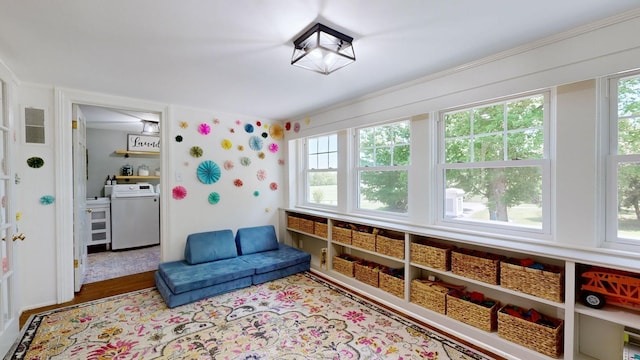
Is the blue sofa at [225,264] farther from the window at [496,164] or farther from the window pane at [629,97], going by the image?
the window pane at [629,97]

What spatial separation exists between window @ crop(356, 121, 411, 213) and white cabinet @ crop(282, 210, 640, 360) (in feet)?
0.98

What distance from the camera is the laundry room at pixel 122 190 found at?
14.7ft

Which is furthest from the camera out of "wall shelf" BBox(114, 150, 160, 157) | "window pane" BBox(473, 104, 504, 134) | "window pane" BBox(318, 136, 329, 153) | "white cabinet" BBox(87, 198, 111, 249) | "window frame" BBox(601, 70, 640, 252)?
"wall shelf" BBox(114, 150, 160, 157)

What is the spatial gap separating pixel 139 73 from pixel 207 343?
2.36 meters

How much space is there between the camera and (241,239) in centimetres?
380

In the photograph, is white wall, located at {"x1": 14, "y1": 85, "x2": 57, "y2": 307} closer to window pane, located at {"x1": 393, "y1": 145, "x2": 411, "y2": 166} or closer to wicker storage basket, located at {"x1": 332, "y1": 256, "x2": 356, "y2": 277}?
wicker storage basket, located at {"x1": 332, "y1": 256, "x2": 356, "y2": 277}

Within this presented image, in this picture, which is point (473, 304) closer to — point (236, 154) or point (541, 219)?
point (541, 219)

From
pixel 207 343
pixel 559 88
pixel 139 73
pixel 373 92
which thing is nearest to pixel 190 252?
pixel 207 343

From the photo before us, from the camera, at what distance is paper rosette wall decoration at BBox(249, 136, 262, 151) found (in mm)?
4105

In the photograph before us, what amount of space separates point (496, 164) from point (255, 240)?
303cm

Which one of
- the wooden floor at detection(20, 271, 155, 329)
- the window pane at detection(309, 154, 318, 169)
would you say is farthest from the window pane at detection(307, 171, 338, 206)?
the wooden floor at detection(20, 271, 155, 329)

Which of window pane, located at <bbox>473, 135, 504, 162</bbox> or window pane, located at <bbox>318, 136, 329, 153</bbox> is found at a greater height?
window pane, located at <bbox>318, 136, 329, 153</bbox>

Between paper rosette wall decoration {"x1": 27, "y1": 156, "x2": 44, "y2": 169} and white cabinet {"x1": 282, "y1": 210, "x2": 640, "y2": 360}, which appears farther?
paper rosette wall decoration {"x1": 27, "y1": 156, "x2": 44, "y2": 169}

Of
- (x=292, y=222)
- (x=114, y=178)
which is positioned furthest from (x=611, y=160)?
(x=114, y=178)
